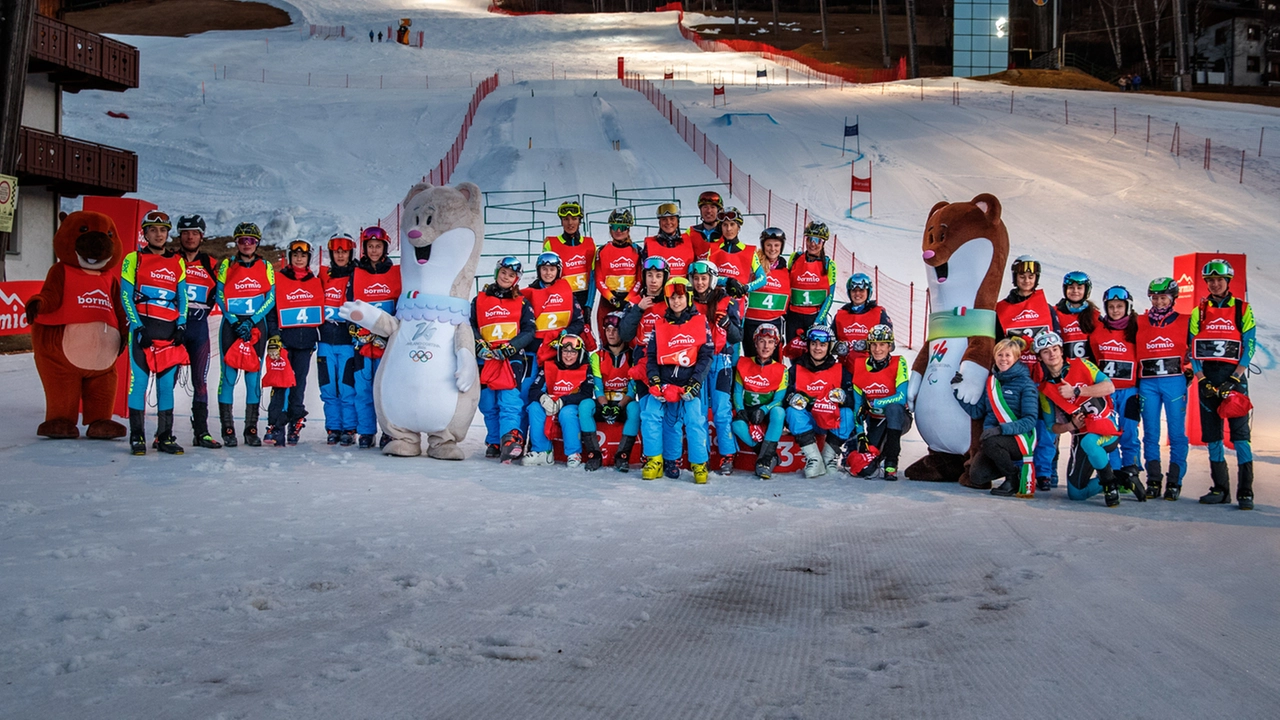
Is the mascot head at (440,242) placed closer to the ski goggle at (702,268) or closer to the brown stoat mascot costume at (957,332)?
the ski goggle at (702,268)

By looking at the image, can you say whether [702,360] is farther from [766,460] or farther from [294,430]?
[294,430]

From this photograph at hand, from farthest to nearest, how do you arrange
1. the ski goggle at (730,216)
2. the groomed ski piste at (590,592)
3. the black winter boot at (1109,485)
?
the ski goggle at (730,216) < the black winter boot at (1109,485) < the groomed ski piste at (590,592)

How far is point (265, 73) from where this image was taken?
43844 millimetres

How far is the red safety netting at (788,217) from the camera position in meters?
16.4

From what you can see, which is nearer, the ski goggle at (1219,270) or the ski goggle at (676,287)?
the ski goggle at (1219,270)

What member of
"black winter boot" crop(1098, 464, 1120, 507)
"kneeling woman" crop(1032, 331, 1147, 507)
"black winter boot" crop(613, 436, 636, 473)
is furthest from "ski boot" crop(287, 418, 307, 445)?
"black winter boot" crop(1098, 464, 1120, 507)

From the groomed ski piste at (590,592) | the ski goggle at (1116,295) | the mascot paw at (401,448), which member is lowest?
the groomed ski piste at (590,592)

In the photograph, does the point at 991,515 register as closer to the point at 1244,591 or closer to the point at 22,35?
the point at 1244,591

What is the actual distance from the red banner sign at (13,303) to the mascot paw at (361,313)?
6387 mm

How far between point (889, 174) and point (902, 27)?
44229 millimetres

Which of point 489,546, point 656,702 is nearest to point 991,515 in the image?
point 489,546

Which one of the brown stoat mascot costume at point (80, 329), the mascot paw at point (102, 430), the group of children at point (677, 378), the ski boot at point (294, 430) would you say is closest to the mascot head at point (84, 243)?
the brown stoat mascot costume at point (80, 329)

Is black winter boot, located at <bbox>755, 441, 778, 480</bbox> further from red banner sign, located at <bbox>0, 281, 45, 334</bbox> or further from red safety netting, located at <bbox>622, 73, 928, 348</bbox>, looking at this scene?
red banner sign, located at <bbox>0, 281, 45, 334</bbox>

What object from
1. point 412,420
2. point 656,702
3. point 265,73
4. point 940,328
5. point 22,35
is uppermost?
point 265,73
